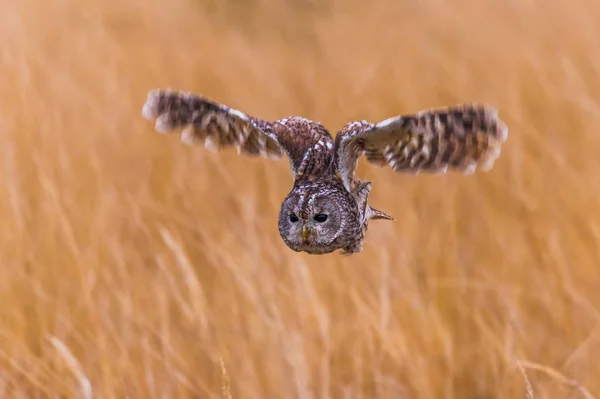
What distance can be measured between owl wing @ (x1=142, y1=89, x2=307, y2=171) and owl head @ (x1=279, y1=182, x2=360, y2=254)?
44 mm

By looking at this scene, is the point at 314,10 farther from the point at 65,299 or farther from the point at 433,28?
the point at 65,299

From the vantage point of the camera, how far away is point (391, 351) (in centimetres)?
198

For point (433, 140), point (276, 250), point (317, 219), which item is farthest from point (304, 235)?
point (276, 250)

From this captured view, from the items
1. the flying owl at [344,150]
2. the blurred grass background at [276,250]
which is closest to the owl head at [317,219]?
the flying owl at [344,150]

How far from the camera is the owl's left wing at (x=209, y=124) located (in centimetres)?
83

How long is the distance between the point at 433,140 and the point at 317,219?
14 cm

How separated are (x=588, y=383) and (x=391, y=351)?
0.61 m

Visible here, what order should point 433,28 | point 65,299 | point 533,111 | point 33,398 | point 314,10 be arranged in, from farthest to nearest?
point 314,10
point 433,28
point 533,111
point 65,299
point 33,398

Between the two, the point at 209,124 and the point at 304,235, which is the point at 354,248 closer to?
the point at 304,235

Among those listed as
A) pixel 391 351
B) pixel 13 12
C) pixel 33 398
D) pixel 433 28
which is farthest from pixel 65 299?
pixel 433 28

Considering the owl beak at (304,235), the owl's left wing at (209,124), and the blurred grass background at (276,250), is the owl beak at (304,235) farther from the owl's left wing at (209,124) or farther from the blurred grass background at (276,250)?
the blurred grass background at (276,250)

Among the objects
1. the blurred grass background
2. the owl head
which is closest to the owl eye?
the owl head

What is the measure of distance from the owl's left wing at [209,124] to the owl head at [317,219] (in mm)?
75

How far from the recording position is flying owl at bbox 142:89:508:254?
0.75 metres
